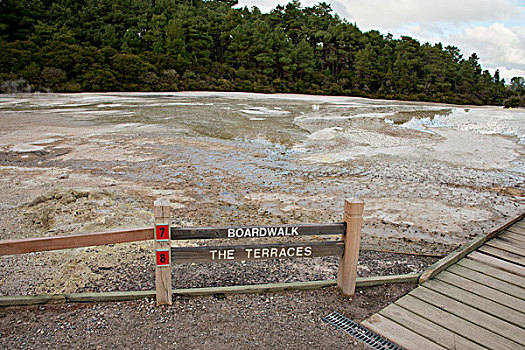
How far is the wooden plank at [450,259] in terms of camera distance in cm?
376

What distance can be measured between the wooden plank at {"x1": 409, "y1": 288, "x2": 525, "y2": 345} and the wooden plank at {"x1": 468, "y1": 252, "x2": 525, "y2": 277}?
0.92 metres

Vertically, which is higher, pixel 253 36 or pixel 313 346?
pixel 253 36

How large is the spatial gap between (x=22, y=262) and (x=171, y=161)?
4981 millimetres

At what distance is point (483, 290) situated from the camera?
3.54m

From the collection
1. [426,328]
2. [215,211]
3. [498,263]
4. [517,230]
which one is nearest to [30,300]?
[215,211]

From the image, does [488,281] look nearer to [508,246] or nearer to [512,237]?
[508,246]

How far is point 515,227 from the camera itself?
16.2 ft

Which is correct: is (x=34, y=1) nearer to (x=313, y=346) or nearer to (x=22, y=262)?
(x=22, y=262)

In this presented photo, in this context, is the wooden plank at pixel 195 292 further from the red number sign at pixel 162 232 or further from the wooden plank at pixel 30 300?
the red number sign at pixel 162 232

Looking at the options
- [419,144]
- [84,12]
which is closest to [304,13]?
[84,12]

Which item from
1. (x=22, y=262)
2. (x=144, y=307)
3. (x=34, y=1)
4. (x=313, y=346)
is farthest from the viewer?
(x=34, y=1)

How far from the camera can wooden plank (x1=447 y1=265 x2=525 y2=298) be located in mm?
3511

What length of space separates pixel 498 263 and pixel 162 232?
11.0 ft

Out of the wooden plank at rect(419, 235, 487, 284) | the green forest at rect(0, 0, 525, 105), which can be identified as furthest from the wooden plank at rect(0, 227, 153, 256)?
the green forest at rect(0, 0, 525, 105)
